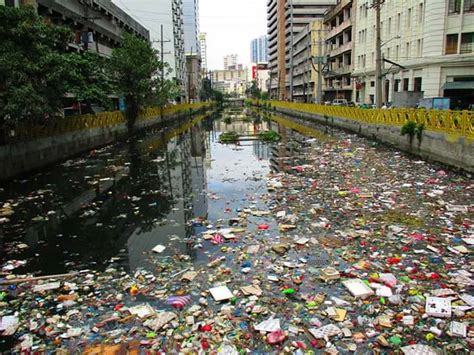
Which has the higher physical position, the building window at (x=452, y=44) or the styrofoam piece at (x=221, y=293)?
the building window at (x=452, y=44)

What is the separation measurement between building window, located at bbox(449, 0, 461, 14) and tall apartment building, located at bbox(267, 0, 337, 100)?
49445 mm

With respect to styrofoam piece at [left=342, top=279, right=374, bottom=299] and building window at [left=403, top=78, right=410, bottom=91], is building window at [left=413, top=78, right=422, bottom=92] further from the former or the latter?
styrofoam piece at [left=342, top=279, right=374, bottom=299]

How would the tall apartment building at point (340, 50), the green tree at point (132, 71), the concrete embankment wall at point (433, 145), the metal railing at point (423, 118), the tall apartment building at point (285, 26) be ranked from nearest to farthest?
the concrete embankment wall at point (433, 145)
the metal railing at point (423, 118)
the green tree at point (132, 71)
the tall apartment building at point (340, 50)
the tall apartment building at point (285, 26)

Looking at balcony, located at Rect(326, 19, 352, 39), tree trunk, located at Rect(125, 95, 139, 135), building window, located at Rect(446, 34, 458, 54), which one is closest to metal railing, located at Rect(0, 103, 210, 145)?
tree trunk, located at Rect(125, 95, 139, 135)

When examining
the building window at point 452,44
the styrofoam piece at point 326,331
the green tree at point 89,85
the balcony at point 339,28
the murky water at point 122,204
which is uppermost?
the balcony at point 339,28

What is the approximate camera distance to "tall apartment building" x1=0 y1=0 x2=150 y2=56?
25.5m

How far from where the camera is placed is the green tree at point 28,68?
40.2ft

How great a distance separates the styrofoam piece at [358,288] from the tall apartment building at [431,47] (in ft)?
94.5

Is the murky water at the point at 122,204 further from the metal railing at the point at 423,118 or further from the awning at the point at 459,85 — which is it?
the awning at the point at 459,85

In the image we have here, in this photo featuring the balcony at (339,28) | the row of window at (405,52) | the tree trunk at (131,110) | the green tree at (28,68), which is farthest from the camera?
the balcony at (339,28)

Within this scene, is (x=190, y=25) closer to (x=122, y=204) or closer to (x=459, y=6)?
(x=459, y=6)

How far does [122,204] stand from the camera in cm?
973

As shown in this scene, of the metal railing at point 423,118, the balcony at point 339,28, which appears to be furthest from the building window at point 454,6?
the balcony at point 339,28

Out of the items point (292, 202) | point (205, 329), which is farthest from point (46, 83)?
point (205, 329)
